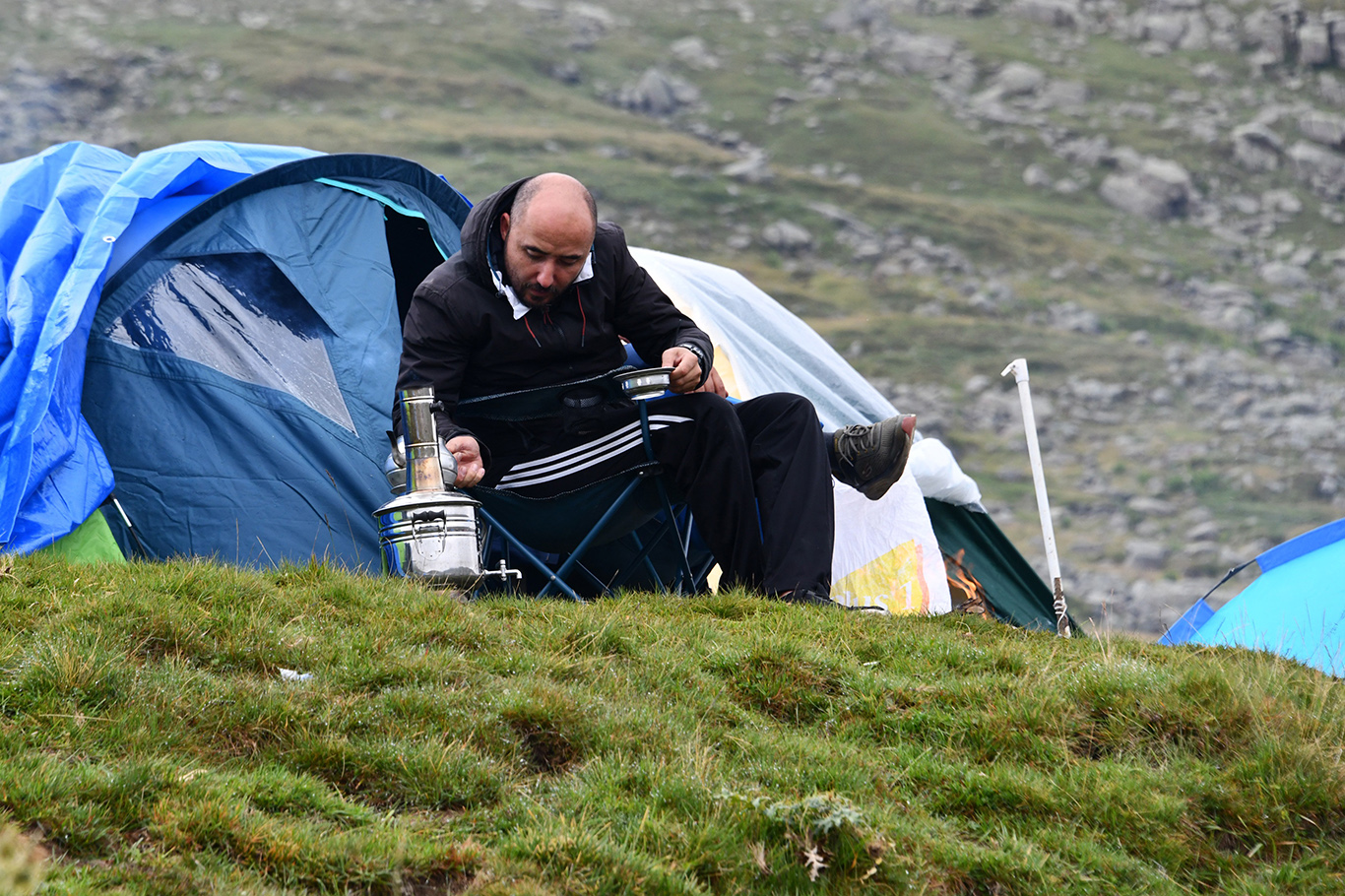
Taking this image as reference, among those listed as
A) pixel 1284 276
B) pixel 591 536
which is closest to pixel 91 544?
pixel 591 536

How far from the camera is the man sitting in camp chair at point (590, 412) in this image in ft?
19.6

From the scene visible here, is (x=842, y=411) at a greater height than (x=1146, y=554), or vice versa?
(x=842, y=411)

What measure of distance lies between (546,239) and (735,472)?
129 centimetres

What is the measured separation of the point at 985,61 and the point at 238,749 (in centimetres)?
12193

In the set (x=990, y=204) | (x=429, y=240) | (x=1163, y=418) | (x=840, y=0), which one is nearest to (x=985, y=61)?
(x=840, y=0)

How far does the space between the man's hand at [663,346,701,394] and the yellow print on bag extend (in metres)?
2.43

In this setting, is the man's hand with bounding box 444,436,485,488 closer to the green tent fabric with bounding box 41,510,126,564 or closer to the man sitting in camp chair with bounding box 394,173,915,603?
the man sitting in camp chair with bounding box 394,173,915,603

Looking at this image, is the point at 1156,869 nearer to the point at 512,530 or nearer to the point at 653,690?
the point at 653,690

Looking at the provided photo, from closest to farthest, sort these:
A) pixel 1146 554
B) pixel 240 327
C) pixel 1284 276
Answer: pixel 240 327, pixel 1146 554, pixel 1284 276

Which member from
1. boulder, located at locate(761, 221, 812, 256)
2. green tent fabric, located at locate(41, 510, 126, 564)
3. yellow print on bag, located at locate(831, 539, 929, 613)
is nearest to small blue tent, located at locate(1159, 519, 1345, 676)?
yellow print on bag, located at locate(831, 539, 929, 613)

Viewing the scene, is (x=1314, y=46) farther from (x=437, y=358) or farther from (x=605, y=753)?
(x=605, y=753)

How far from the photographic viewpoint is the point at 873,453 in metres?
6.30

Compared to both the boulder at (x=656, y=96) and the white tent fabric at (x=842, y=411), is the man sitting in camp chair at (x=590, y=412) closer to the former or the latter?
the white tent fabric at (x=842, y=411)

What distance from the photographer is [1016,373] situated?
25.5 ft
